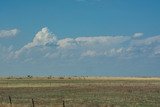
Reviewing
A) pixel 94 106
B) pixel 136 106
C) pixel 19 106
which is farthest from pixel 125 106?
pixel 19 106

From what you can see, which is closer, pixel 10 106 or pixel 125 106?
pixel 10 106

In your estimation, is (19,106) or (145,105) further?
(145,105)

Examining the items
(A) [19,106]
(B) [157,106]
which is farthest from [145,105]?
(A) [19,106]

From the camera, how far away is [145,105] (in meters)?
47.6

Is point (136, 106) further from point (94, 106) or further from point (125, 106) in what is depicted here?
point (94, 106)

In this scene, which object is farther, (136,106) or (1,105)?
(136,106)

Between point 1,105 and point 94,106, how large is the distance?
27.0ft

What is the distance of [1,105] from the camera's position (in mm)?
38750

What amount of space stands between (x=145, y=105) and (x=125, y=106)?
9.29ft

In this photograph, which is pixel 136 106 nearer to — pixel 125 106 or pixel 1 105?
pixel 125 106

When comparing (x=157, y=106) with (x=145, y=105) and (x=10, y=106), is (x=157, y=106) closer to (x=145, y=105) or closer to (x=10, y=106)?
(x=145, y=105)

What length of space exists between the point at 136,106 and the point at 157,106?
7.44ft

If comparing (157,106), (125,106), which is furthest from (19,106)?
(157,106)

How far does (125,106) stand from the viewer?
46.0 metres
